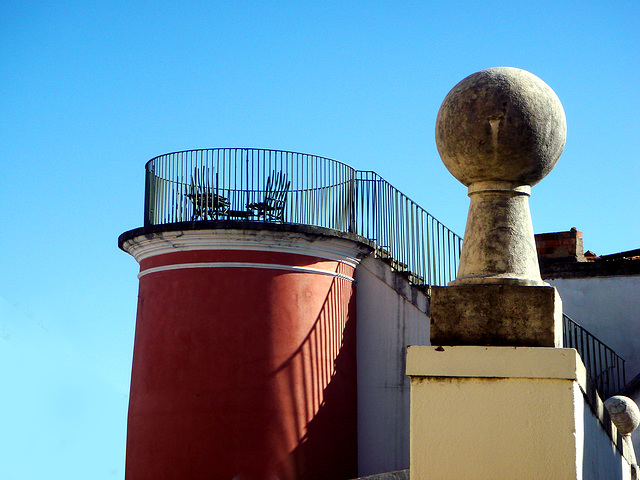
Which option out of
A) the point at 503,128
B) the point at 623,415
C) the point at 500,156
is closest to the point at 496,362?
the point at 500,156

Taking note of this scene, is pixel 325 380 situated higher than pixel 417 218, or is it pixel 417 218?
pixel 417 218

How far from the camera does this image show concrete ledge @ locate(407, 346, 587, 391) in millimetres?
3604

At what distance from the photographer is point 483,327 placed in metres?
3.86

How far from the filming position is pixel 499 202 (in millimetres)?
4059

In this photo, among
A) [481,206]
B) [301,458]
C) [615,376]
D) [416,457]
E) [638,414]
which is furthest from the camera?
[615,376]

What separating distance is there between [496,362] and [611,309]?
1286 centimetres

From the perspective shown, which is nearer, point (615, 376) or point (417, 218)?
point (417, 218)

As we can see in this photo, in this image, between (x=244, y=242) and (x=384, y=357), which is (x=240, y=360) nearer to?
(x=244, y=242)

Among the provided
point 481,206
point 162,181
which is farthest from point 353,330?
point 481,206

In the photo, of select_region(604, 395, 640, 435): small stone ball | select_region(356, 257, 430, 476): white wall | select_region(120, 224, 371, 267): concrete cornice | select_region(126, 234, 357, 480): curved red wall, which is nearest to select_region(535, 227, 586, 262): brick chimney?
select_region(356, 257, 430, 476): white wall

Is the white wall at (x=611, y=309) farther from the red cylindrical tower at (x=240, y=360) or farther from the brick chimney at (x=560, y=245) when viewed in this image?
the red cylindrical tower at (x=240, y=360)

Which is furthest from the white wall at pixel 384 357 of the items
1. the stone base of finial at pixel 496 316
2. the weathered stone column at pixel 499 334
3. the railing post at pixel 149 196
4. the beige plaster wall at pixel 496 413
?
the beige plaster wall at pixel 496 413

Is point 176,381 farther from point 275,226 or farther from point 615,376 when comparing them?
point 615,376

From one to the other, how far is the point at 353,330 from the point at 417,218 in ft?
7.00
